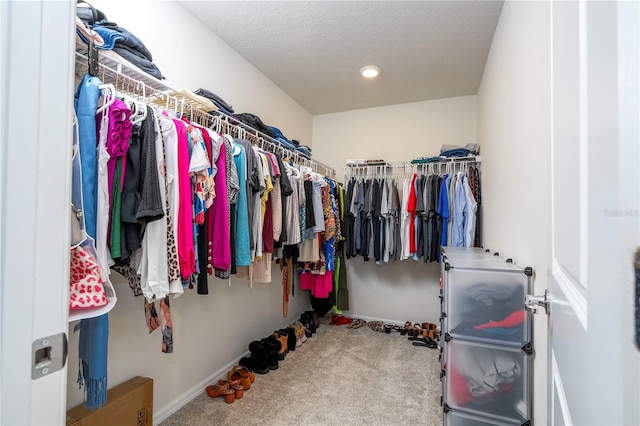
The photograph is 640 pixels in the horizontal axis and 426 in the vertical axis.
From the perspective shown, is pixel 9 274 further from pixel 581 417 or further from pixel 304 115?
pixel 304 115

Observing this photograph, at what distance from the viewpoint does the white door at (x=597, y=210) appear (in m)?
0.25

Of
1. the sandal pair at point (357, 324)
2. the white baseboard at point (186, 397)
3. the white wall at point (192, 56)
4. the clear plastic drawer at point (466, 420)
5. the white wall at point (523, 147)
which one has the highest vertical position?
the white wall at point (192, 56)

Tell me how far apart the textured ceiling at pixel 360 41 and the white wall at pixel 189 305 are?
19 centimetres

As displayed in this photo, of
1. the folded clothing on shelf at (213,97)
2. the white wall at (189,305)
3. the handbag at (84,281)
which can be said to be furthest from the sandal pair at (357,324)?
the handbag at (84,281)

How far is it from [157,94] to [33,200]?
1.20m

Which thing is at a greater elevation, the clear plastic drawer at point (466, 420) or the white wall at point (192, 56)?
the white wall at point (192, 56)

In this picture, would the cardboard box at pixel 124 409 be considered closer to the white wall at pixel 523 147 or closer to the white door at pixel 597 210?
the white door at pixel 597 210

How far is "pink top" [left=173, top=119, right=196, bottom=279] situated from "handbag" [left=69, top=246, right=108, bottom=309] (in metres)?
0.61

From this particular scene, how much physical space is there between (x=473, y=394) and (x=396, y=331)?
188 cm

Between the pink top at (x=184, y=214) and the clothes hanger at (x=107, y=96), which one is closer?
the clothes hanger at (x=107, y=96)

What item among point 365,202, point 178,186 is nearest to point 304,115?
point 365,202

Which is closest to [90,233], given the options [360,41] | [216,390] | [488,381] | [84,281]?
[84,281]

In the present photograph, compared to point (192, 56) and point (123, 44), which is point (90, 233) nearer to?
point (123, 44)

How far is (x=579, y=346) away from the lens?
40cm
